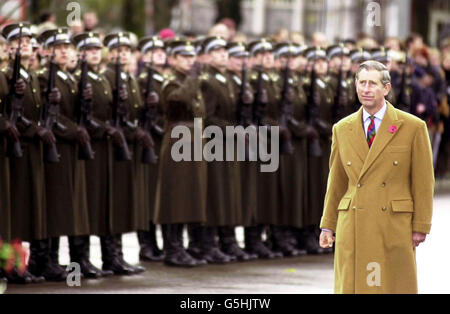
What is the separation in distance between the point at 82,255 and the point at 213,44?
8.00 ft

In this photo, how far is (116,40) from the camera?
12.8m

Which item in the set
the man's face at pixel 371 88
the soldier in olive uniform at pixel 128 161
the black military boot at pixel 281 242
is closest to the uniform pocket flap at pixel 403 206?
the man's face at pixel 371 88

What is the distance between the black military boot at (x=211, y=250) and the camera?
13523 millimetres

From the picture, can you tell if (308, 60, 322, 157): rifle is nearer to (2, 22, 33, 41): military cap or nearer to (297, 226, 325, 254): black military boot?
(297, 226, 325, 254): black military boot

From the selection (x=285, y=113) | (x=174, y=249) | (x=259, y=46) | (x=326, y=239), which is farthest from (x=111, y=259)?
(x=326, y=239)

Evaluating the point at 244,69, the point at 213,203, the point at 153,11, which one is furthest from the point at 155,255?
the point at 153,11

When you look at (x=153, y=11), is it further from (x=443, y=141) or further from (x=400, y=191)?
(x=400, y=191)

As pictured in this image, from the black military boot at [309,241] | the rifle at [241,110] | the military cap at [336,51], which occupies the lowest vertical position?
the black military boot at [309,241]

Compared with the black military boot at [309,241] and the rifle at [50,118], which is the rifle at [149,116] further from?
the black military boot at [309,241]

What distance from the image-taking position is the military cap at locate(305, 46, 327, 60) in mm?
14547

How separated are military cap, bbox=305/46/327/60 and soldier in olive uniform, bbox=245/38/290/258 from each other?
1.66ft

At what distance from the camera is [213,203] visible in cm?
1357

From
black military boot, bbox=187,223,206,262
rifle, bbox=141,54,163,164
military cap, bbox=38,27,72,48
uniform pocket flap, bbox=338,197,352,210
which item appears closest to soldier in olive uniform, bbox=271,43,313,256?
black military boot, bbox=187,223,206,262

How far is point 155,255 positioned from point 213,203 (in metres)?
0.78
